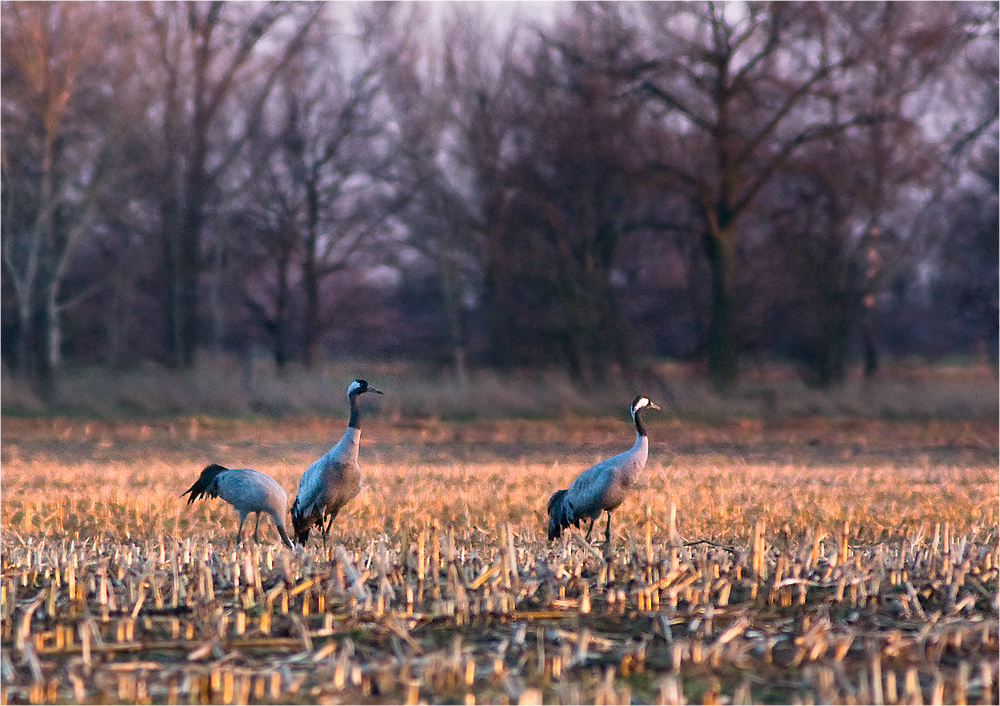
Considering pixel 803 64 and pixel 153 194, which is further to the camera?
pixel 153 194

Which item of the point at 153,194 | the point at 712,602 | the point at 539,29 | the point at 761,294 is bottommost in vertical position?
the point at 712,602

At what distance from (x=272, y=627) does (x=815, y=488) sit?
7.74 metres

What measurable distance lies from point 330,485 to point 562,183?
55.1ft

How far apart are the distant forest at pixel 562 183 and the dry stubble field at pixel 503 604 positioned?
12.6m

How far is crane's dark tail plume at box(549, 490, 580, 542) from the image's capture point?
8.02 metres

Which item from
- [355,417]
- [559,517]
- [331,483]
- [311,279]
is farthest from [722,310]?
[331,483]

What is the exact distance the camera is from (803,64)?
2231 cm

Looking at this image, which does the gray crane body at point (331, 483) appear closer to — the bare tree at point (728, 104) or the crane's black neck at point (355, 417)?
the crane's black neck at point (355, 417)

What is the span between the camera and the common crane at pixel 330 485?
7.92 meters

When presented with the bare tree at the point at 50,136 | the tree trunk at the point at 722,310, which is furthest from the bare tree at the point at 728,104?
the bare tree at the point at 50,136

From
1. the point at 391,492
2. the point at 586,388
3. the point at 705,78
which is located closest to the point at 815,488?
the point at 391,492

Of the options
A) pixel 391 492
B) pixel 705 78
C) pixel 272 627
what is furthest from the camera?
pixel 705 78

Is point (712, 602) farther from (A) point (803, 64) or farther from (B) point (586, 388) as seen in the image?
(A) point (803, 64)

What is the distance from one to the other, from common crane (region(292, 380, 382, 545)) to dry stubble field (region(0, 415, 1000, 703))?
0.97 feet
